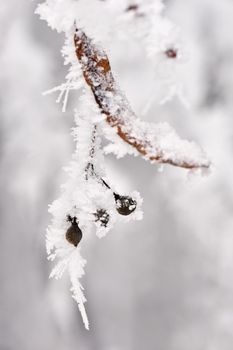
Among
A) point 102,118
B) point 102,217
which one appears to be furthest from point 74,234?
point 102,118

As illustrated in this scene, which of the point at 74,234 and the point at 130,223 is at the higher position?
the point at 130,223

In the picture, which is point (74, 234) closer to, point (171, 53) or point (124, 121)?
point (124, 121)

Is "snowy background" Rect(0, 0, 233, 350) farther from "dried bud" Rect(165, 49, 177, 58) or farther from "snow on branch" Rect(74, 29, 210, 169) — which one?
"dried bud" Rect(165, 49, 177, 58)

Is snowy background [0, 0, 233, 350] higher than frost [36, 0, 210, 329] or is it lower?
higher

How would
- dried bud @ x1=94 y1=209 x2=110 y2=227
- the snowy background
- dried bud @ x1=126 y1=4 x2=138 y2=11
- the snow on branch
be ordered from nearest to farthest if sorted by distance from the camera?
dried bud @ x1=126 y1=4 x2=138 y2=11
the snow on branch
dried bud @ x1=94 y1=209 x2=110 y2=227
the snowy background

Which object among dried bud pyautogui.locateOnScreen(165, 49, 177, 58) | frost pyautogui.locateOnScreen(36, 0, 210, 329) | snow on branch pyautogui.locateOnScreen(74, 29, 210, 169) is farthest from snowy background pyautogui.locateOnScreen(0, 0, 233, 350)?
dried bud pyautogui.locateOnScreen(165, 49, 177, 58)
